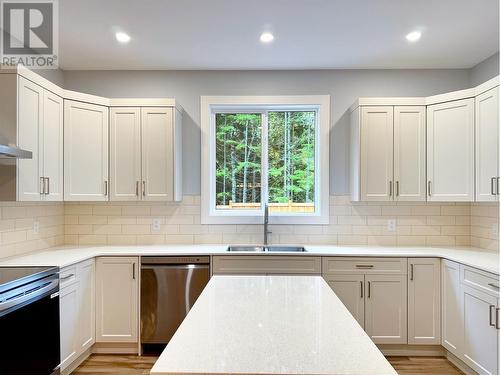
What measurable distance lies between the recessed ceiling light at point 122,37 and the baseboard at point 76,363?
→ 2755 mm

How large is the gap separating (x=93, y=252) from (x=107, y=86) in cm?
180

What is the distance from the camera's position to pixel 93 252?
2.89 m

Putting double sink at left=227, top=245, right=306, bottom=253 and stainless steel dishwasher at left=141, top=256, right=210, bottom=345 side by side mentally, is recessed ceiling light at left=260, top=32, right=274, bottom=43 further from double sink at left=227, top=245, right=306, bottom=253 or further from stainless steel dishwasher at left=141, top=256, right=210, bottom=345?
stainless steel dishwasher at left=141, top=256, right=210, bottom=345

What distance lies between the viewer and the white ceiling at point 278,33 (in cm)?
230

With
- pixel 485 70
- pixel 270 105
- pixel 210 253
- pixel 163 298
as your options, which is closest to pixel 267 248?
pixel 210 253

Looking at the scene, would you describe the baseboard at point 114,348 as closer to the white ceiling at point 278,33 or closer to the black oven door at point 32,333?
the black oven door at point 32,333

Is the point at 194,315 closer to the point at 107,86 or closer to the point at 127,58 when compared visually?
the point at 127,58

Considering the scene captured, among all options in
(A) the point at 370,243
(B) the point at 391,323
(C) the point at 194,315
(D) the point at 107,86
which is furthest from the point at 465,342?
(D) the point at 107,86

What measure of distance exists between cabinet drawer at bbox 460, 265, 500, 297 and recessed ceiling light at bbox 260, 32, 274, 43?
8.08ft

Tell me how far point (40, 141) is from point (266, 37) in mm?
2072

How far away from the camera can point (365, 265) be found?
9.41 feet

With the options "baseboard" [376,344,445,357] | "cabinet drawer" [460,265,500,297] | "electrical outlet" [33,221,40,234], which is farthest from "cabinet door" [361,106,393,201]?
"electrical outlet" [33,221,40,234]

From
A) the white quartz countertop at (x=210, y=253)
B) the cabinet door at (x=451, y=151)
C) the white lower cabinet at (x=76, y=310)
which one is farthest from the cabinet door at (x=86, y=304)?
the cabinet door at (x=451, y=151)

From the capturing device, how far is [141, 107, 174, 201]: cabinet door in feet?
10.3
